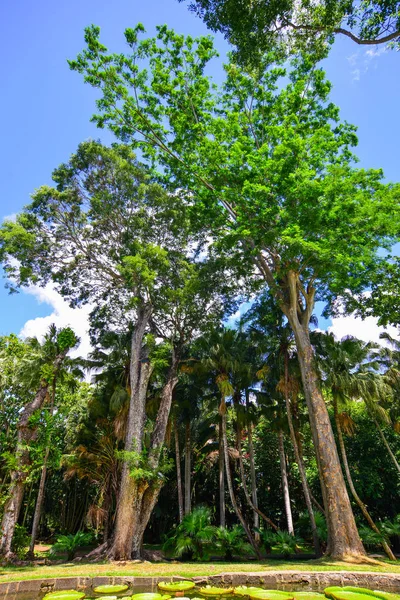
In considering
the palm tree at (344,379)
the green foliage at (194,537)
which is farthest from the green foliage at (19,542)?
the palm tree at (344,379)

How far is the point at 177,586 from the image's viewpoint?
22.6 ft

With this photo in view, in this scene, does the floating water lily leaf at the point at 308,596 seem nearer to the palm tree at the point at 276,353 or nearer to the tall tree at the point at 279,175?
the tall tree at the point at 279,175

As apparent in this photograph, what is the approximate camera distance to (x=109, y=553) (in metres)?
12.3

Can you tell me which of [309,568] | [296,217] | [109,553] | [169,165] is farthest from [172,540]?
[169,165]

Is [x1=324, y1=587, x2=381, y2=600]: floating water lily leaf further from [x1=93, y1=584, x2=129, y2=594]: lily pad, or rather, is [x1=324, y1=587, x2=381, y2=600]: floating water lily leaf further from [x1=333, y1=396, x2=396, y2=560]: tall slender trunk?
[x1=333, y1=396, x2=396, y2=560]: tall slender trunk

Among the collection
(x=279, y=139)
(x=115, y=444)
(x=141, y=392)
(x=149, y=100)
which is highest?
(x=149, y=100)

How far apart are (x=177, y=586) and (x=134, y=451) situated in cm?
655

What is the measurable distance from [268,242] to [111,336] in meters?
10.8

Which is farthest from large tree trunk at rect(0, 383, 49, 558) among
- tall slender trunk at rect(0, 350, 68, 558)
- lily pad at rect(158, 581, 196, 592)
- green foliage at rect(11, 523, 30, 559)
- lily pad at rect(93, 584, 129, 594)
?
lily pad at rect(158, 581, 196, 592)

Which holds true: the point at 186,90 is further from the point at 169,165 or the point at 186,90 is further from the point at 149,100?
the point at 169,165

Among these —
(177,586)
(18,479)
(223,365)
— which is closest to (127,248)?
(223,365)

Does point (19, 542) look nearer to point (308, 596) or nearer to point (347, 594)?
point (308, 596)

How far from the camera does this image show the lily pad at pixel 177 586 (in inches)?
267

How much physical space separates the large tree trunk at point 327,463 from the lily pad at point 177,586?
514 cm
